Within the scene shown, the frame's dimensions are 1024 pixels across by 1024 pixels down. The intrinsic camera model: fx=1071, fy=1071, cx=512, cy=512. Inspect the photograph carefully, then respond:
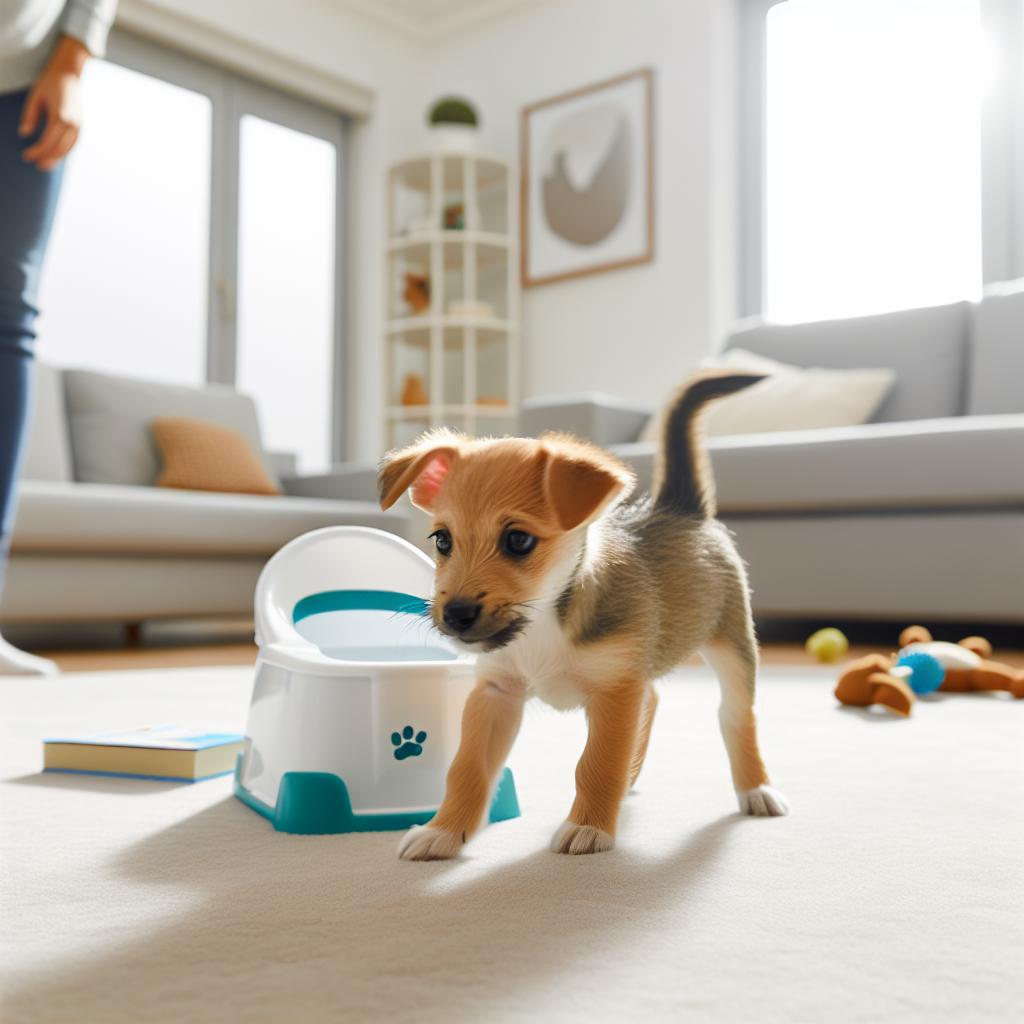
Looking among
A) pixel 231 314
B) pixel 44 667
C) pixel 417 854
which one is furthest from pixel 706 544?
pixel 231 314

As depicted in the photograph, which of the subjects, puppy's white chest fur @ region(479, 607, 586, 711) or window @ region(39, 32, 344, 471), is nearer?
puppy's white chest fur @ region(479, 607, 586, 711)

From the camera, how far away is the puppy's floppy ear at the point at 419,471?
89 centimetres

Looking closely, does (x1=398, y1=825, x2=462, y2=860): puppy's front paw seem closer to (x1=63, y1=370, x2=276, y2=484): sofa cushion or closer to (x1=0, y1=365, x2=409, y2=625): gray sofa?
(x1=0, y1=365, x2=409, y2=625): gray sofa

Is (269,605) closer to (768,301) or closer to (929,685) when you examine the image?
(929,685)

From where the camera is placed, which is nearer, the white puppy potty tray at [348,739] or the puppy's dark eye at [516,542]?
the puppy's dark eye at [516,542]

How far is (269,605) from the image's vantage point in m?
1.18

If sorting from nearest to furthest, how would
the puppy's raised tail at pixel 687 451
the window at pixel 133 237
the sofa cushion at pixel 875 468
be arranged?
the puppy's raised tail at pixel 687 451 → the sofa cushion at pixel 875 468 → the window at pixel 133 237

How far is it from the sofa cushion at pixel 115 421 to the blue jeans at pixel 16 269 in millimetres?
1897

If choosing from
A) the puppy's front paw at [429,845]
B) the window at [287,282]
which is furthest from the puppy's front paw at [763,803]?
the window at [287,282]

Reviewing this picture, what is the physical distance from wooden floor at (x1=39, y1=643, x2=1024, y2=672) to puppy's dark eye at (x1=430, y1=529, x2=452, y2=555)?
188 centimetres

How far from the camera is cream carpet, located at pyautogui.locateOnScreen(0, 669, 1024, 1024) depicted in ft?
1.88

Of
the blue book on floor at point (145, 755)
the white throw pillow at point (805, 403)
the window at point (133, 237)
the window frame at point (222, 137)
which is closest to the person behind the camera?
the blue book on floor at point (145, 755)

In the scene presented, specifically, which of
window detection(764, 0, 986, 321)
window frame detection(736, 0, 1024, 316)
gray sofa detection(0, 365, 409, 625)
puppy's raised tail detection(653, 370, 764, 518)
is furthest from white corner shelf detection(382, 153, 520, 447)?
puppy's raised tail detection(653, 370, 764, 518)

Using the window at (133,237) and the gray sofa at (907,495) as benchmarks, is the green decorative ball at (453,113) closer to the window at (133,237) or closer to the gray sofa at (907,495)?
the window at (133,237)
